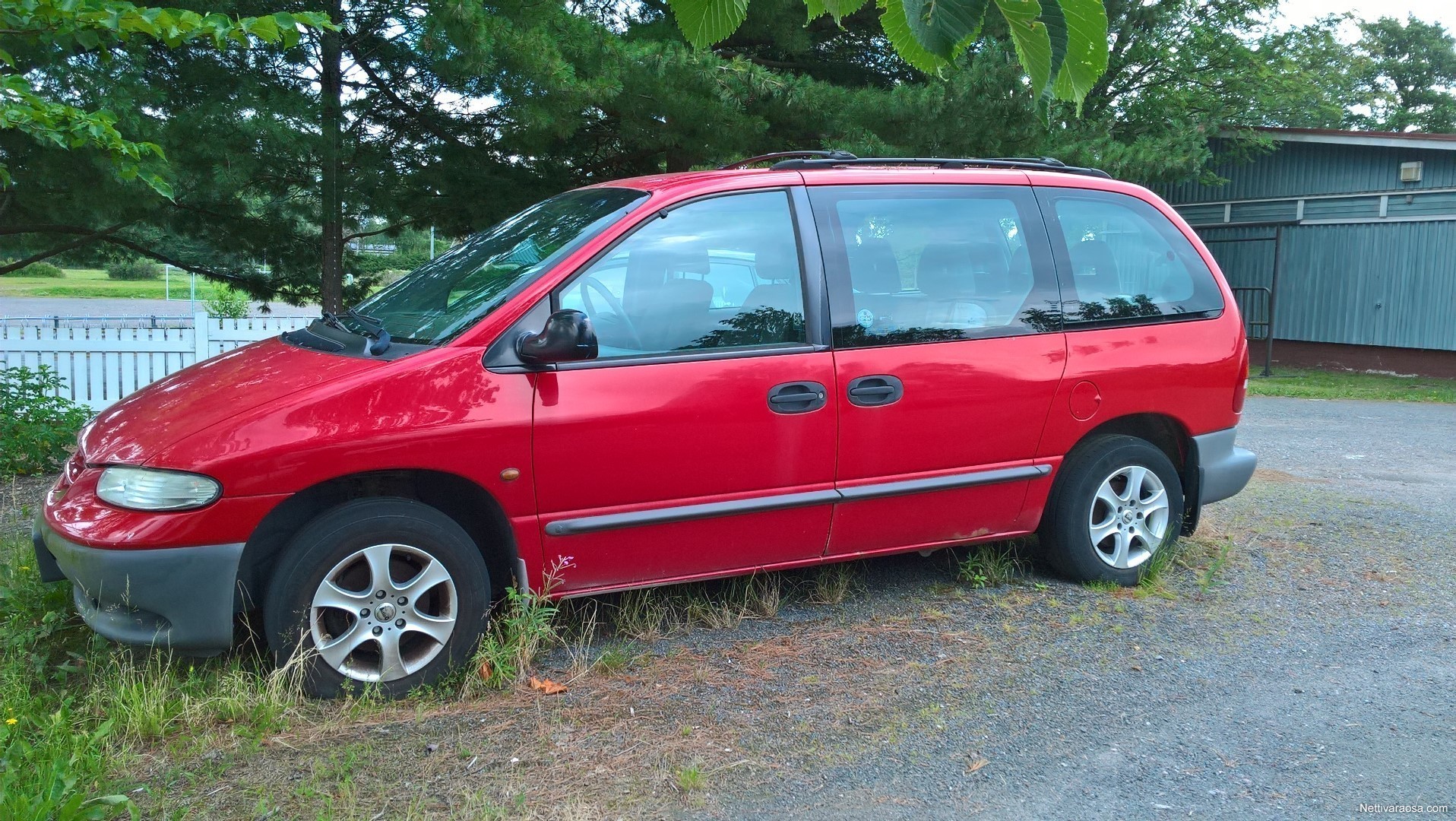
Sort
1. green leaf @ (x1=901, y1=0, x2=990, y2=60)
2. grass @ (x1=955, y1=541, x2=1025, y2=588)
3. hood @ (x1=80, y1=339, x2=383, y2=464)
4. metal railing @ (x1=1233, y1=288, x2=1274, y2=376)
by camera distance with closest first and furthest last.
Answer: green leaf @ (x1=901, y1=0, x2=990, y2=60), hood @ (x1=80, y1=339, x2=383, y2=464), grass @ (x1=955, y1=541, x2=1025, y2=588), metal railing @ (x1=1233, y1=288, x2=1274, y2=376)

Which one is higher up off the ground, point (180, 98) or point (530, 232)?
point (180, 98)

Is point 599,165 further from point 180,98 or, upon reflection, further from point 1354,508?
point 1354,508

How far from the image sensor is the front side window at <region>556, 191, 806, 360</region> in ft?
13.1

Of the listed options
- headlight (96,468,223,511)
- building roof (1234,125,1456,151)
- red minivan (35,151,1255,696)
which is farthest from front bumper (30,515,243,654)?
building roof (1234,125,1456,151)

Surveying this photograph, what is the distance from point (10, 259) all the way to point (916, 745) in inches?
485

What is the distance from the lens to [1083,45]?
1799mm

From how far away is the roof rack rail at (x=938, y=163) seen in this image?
4.59 m

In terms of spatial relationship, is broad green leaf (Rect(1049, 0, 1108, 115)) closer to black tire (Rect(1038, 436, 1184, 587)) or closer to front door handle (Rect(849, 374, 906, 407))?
front door handle (Rect(849, 374, 906, 407))

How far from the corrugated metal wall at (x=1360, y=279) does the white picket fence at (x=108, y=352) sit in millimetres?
18050

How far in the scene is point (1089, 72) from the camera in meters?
1.84

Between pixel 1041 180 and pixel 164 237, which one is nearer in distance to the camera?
pixel 1041 180

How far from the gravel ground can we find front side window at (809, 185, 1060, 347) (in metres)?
1.20

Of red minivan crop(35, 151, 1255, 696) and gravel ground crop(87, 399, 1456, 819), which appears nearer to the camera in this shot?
gravel ground crop(87, 399, 1456, 819)

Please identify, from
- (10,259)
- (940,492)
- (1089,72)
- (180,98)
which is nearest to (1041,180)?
(940,492)
